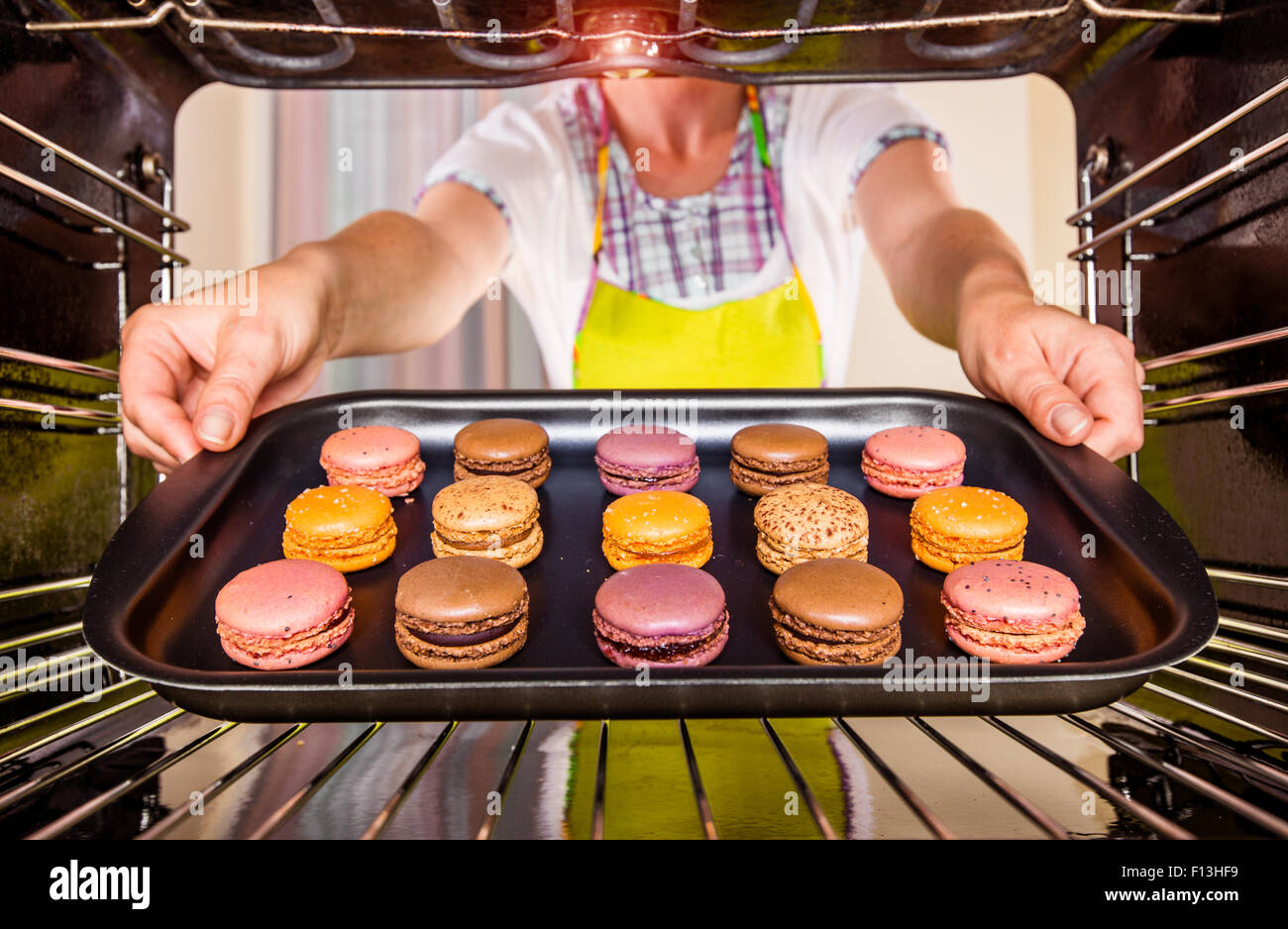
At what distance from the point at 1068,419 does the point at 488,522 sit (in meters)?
0.82

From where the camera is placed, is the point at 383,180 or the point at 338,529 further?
the point at 383,180

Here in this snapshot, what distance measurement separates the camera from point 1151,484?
4.02 ft

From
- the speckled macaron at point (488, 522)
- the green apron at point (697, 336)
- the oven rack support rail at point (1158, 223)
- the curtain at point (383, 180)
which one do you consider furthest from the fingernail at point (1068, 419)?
the curtain at point (383, 180)

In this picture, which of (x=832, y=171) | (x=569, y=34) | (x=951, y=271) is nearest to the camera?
(x=569, y=34)

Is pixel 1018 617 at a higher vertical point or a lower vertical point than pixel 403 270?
lower

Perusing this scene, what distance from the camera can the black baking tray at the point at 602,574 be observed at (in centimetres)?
77

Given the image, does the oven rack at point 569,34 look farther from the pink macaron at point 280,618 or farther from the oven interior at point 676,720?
the pink macaron at point 280,618

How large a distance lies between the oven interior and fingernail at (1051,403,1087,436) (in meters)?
0.12

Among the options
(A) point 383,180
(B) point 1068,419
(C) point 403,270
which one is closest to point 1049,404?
(B) point 1068,419

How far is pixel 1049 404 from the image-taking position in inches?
47.9

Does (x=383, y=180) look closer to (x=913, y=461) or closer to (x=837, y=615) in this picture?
(x=913, y=461)

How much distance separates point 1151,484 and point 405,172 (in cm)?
330
